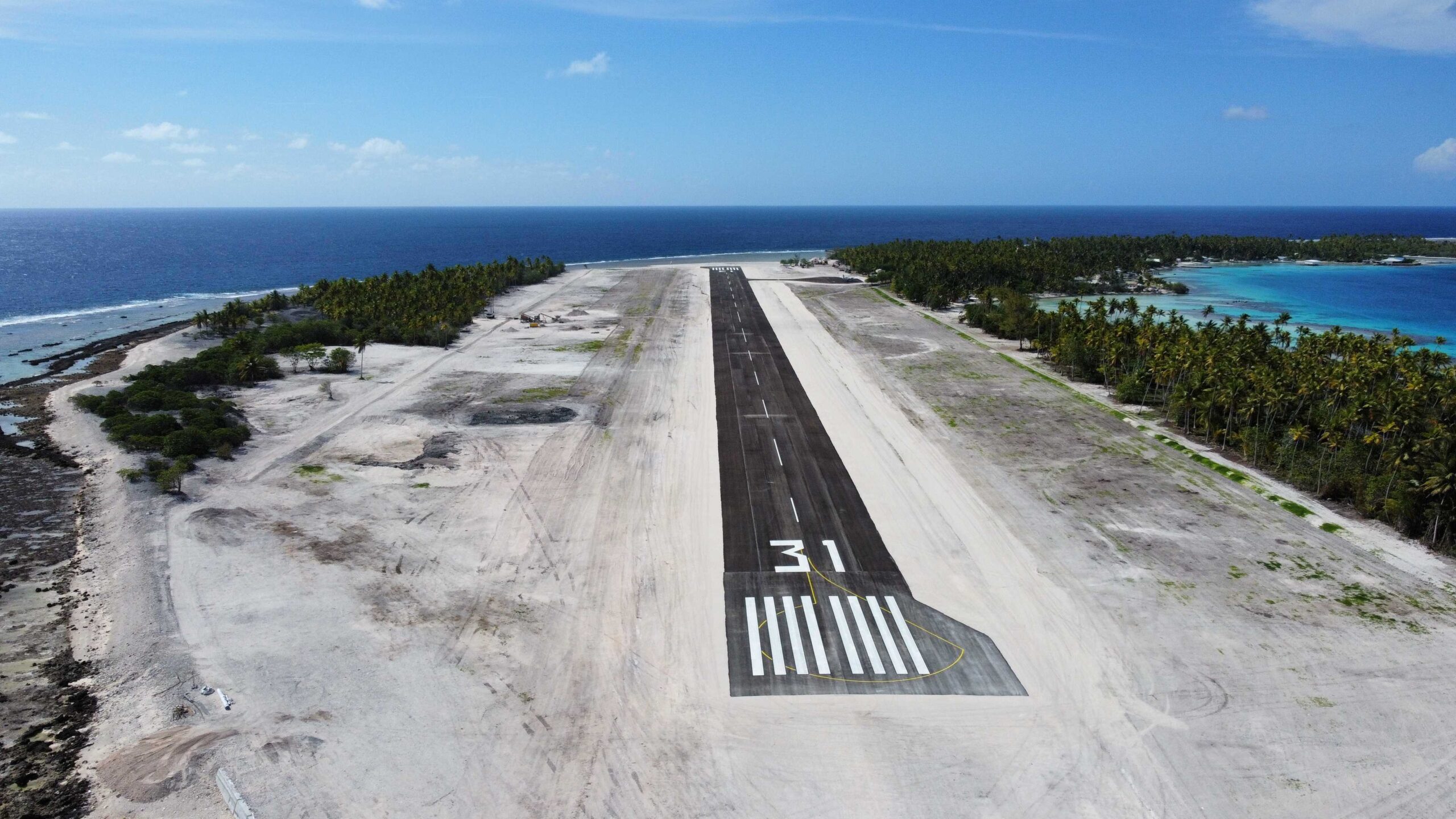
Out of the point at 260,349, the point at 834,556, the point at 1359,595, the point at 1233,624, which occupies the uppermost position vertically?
the point at 260,349

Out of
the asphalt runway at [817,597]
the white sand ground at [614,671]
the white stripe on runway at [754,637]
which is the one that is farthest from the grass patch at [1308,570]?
the white stripe on runway at [754,637]

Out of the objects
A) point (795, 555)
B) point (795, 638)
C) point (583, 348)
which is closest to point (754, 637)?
point (795, 638)

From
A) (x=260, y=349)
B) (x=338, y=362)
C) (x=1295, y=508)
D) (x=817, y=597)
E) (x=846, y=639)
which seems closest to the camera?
(x=846, y=639)

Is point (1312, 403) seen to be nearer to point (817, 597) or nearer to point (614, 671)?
point (817, 597)

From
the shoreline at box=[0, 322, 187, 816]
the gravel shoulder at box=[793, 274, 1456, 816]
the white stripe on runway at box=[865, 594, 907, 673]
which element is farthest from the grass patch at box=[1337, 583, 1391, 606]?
the shoreline at box=[0, 322, 187, 816]

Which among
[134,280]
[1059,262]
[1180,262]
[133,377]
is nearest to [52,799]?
[133,377]

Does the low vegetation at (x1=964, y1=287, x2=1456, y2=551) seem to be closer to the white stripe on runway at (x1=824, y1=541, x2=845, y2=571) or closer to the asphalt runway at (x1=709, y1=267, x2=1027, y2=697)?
the asphalt runway at (x1=709, y1=267, x2=1027, y2=697)
